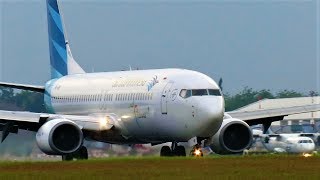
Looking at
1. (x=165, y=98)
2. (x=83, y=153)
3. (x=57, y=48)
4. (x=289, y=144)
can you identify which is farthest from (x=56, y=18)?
(x=289, y=144)

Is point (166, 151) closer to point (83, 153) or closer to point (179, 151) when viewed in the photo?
point (179, 151)

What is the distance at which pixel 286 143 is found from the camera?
89.4m

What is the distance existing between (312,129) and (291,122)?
22.3 m

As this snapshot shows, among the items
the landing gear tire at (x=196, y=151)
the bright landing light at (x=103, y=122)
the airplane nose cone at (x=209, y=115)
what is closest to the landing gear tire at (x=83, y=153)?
the bright landing light at (x=103, y=122)

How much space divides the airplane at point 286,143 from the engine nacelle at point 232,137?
1282 inches

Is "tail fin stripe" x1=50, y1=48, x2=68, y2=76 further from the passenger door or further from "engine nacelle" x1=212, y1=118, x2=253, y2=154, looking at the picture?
"engine nacelle" x1=212, y1=118, x2=253, y2=154

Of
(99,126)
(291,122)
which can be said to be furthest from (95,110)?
(291,122)

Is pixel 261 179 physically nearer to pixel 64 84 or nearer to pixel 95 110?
pixel 95 110

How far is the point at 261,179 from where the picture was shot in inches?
1156

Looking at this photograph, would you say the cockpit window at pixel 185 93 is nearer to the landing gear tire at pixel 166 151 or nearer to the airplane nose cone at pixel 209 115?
the airplane nose cone at pixel 209 115

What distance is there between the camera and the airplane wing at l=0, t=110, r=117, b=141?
5162 cm

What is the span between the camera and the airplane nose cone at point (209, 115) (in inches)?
1852

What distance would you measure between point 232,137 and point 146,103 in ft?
13.3

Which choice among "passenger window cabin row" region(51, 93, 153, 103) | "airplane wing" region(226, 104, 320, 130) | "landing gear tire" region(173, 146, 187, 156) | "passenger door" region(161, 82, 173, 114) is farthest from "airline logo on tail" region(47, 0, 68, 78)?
"passenger door" region(161, 82, 173, 114)
